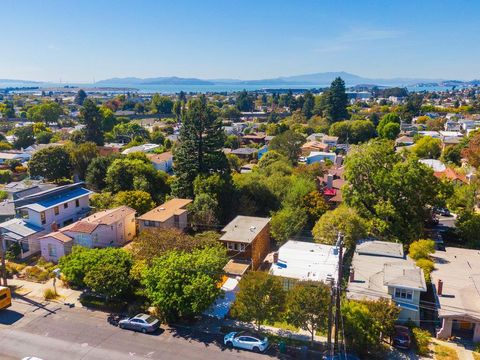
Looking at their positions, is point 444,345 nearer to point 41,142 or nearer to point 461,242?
point 461,242

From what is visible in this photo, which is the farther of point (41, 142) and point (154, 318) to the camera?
point (41, 142)

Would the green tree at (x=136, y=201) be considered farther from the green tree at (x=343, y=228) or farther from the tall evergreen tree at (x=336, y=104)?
the tall evergreen tree at (x=336, y=104)

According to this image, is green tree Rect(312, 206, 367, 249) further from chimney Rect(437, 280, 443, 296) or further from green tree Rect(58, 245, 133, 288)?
green tree Rect(58, 245, 133, 288)

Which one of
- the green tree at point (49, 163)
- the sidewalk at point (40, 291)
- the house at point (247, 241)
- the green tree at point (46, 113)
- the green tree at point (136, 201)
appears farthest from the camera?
the green tree at point (46, 113)

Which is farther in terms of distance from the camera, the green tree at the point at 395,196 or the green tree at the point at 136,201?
→ the green tree at the point at 136,201

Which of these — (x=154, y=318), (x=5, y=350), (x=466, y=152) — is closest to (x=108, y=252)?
(x=154, y=318)

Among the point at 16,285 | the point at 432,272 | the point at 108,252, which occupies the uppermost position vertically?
the point at 108,252

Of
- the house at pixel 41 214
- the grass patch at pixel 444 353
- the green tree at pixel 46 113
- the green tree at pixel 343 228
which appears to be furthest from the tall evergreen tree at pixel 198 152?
the green tree at pixel 46 113
